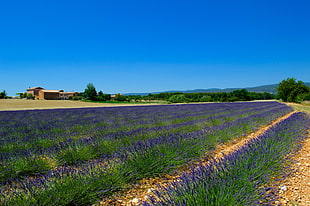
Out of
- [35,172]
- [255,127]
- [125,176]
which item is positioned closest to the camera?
[125,176]

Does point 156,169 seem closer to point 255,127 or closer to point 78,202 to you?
point 78,202

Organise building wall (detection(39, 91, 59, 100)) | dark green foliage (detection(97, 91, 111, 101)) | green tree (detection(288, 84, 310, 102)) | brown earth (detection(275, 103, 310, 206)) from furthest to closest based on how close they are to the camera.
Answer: building wall (detection(39, 91, 59, 100)) → dark green foliage (detection(97, 91, 111, 101)) → green tree (detection(288, 84, 310, 102)) → brown earth (detection(275, 103, 310, 206))

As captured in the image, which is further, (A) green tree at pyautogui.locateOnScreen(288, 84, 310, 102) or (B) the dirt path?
(A) green tree at pyautogui.locateOnScreen(288, 84, 310, 102)

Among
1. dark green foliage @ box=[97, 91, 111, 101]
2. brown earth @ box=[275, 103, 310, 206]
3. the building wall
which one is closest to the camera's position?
brown earth @ box=[275, 103, 310, 206]

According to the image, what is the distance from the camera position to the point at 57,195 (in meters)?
1.97

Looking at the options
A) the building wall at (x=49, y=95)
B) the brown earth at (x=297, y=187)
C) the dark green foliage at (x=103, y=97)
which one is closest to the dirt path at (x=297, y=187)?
the brown earth at (x=297, y=187)

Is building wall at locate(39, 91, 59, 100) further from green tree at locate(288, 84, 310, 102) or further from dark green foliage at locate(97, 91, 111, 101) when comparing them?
green tree at locate(288, 84, 310, 102)

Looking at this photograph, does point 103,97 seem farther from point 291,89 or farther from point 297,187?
point 297,187

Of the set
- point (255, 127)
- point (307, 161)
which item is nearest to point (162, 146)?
point (307, 161)

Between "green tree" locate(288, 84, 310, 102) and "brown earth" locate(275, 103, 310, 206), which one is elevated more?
"green tree" locate(288, 84, 310, 102)

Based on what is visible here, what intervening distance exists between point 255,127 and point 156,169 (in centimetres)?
539

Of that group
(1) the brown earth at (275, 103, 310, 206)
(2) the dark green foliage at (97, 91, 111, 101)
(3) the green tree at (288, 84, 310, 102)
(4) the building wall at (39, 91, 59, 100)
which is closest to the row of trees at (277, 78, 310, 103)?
(3) the green tree at (288, 84, 310, 102)

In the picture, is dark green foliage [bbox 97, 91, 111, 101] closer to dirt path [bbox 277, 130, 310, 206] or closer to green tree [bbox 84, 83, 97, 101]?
green tree [bbox 84, 83, 97, 101]

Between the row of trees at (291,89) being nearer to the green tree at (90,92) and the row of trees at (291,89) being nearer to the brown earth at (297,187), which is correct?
the brown earth at (297,187)
